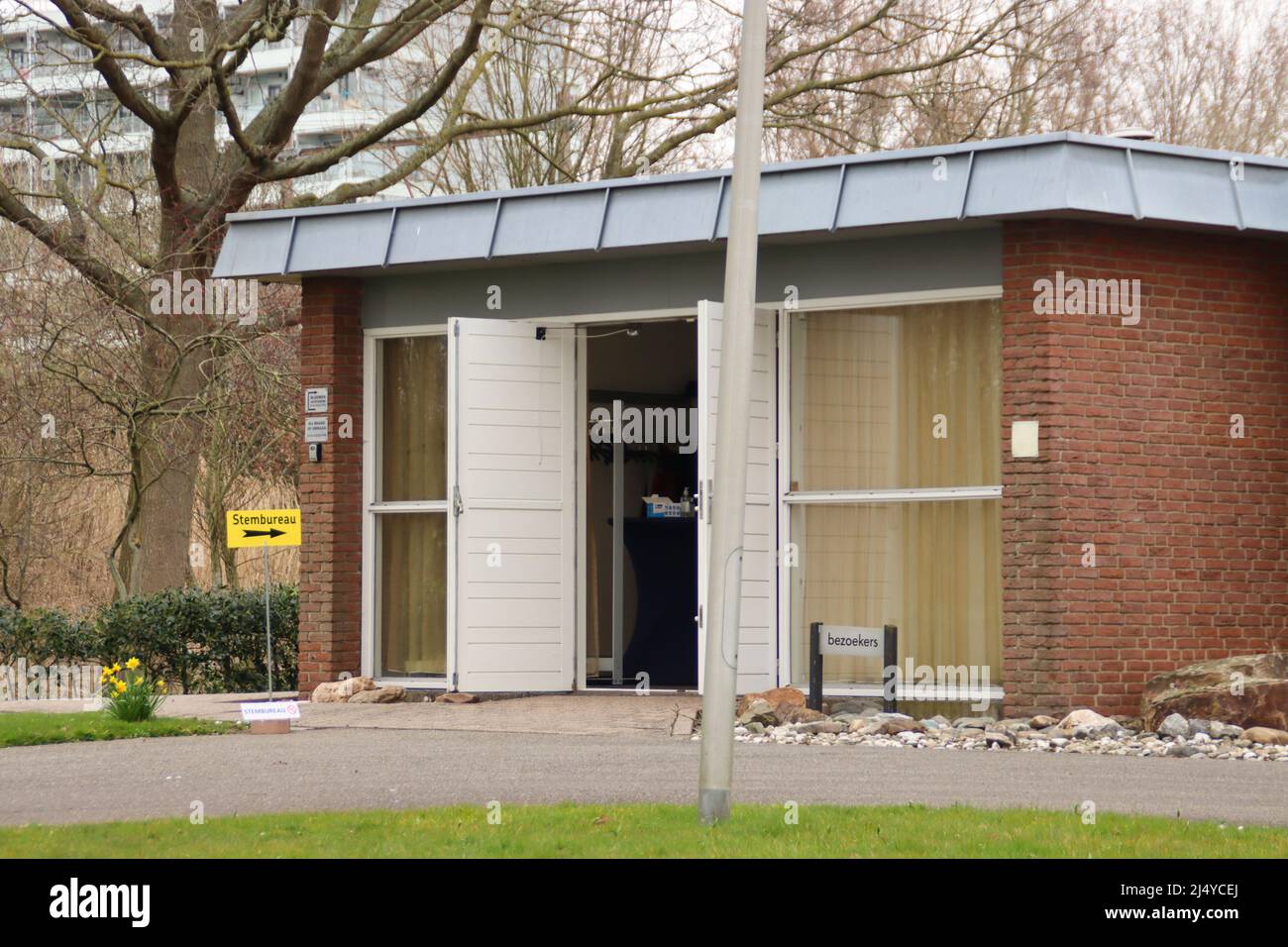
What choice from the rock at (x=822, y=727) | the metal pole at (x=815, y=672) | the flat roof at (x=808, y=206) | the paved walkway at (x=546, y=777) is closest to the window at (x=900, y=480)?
the metal pole at (x=815, y=672)

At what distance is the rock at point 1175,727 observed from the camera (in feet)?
36.7

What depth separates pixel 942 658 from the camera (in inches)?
506

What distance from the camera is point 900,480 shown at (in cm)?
1311

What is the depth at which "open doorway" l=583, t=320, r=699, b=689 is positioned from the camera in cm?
1566

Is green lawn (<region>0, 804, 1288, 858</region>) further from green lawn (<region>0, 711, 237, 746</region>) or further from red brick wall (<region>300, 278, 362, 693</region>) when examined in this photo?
red brick wall (<region>300, 278, 362, 693</region>)

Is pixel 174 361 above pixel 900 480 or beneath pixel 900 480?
above

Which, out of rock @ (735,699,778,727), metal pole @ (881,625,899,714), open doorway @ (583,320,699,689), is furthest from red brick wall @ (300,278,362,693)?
metal pole @ (881,625,899,714)

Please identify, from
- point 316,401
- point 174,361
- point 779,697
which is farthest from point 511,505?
point 174,361

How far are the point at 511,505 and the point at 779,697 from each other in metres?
2.75

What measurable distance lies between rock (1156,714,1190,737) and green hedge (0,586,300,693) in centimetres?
1002

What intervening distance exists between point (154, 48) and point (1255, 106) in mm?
16072

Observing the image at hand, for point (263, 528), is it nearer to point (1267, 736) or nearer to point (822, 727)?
point (822, 727)

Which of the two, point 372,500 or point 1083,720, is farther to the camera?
point 372,500

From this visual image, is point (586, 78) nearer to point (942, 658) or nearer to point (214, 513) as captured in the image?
point (214, 513)
